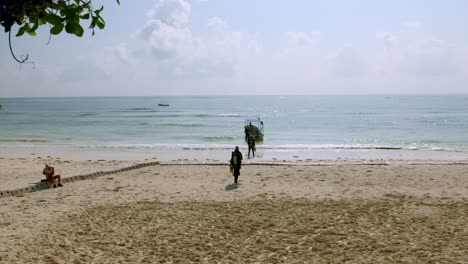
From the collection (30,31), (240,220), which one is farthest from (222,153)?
(30,31)

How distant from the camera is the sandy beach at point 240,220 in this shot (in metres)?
8.38

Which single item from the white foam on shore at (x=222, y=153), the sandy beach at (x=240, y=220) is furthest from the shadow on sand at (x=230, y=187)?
the white foam on shore at (x=222, y=153)

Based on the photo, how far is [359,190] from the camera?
1471cm

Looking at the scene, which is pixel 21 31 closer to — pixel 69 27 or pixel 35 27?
pixel 35 27

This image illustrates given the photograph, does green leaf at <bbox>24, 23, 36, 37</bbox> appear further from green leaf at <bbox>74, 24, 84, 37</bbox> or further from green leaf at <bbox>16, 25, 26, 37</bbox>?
green leaf at <bbox>74, 24, 84, 37</bbox>

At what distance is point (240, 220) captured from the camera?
10.7 m

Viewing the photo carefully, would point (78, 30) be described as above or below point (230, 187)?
above

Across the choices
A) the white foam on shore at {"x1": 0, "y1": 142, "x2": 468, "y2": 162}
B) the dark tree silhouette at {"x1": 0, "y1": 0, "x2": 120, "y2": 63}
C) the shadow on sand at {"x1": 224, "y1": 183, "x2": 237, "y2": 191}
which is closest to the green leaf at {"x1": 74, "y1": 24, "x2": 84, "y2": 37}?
the dark tree silhouette at {"x1": 0, "y1": 0, "x2": 120, "y2": 63}

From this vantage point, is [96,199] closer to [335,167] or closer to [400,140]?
[335,167]

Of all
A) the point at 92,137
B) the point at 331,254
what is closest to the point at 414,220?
the point at 331,254

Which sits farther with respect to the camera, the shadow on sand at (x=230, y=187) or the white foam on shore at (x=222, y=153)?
the white foam on shore at (x=222, y=153)

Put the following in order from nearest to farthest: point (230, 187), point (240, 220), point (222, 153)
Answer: point (240, 220), point (230, 187), point (222, 153)

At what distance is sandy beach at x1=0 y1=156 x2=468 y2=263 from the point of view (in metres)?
8.38

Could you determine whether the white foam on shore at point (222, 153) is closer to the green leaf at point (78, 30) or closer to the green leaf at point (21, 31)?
the green leaf at point (21, 31)
